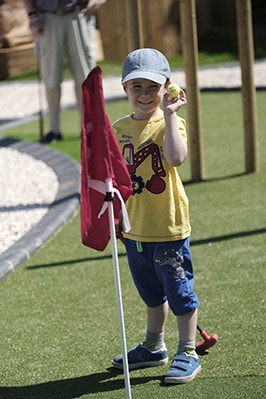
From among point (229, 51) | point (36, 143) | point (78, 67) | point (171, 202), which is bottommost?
point (229, 51)

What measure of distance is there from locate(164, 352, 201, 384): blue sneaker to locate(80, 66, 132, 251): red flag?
64 centimetres

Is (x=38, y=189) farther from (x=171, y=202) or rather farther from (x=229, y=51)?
A: (x=229, y=51)

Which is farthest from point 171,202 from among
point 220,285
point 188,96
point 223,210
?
point 188,96

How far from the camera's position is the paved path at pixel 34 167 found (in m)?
7.18

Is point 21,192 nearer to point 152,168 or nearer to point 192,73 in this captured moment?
point 192,73

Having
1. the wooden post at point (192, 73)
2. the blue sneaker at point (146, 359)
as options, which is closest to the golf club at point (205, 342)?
the blue sneaker at point (146, 359)

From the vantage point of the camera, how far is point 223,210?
7832mm

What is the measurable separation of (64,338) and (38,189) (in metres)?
3.62

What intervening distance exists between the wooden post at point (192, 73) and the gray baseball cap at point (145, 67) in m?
3.79

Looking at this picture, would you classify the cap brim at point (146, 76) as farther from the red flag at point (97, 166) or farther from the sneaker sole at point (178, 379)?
the sneaker sole at point (178, 379)

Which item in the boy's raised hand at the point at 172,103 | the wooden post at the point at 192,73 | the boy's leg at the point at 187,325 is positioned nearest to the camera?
the boy's raised hand at the point at 172,103

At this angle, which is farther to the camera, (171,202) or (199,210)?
(199,210)

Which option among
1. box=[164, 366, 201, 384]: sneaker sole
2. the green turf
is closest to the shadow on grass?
the green turf

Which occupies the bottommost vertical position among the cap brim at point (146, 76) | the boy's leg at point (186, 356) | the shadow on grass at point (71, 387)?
the shadow on grass at point (71, 387)
